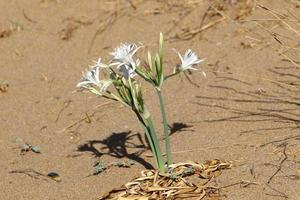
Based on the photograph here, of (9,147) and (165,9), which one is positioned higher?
(165,9)

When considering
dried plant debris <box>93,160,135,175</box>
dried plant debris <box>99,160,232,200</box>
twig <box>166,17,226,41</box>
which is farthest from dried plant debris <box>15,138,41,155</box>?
twig <box>166,17,226,41</box>

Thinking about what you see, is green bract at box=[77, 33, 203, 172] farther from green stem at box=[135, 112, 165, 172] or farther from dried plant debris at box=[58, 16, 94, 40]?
dried plant debris at box=[58, 16, 94, 40]

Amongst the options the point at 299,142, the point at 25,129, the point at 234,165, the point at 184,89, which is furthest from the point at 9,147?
the point at 299,142

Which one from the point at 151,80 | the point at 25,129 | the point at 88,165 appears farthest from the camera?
the point at 25,129

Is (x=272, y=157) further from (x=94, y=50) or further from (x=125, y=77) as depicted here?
(x=94, y=50)

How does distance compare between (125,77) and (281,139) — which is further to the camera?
(281,139)

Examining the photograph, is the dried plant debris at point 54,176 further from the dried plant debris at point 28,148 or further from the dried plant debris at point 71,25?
the dried plant debris at point 71,25

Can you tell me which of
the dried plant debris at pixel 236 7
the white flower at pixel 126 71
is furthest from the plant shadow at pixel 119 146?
the dried plant debris at pixel 236 7
